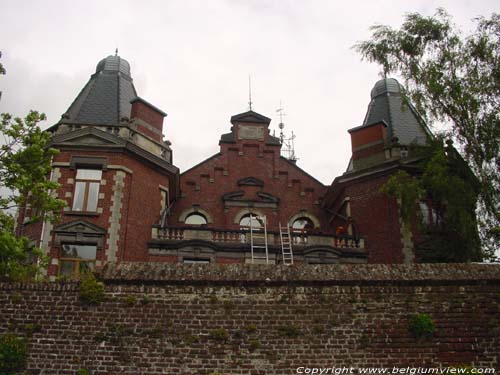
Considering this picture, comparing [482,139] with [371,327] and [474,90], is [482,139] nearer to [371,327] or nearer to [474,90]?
[474,90]

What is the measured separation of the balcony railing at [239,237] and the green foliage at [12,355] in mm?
13593

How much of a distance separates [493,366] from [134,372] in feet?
23.0

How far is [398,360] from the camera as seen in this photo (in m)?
11.5

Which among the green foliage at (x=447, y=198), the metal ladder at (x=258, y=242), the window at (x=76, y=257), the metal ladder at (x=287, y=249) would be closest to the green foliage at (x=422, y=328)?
the green foliage at (x=447, y=198)

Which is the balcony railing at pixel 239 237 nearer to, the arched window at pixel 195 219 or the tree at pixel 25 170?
the arched window at pixel 195 219

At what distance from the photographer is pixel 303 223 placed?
30406 millimetres

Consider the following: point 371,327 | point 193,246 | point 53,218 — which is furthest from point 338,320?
point 193,246

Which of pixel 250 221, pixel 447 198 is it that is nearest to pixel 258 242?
pixel 250 221

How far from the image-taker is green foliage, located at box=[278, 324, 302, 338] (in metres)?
11.6

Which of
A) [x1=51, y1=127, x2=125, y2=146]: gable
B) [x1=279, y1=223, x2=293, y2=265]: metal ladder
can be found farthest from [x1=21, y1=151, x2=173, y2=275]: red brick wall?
[x1=279, y1=223, x2=293, y2=265]: metal ladder

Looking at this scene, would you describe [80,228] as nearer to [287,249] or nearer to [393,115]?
[287,249]

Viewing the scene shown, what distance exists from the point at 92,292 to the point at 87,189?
13156 mm

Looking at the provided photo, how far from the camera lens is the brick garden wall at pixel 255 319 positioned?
37.4ft

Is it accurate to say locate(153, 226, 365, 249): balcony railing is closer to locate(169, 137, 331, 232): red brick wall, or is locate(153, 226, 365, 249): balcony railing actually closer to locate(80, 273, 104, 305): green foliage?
locate(169, 137, 331, 232): red brick wall
